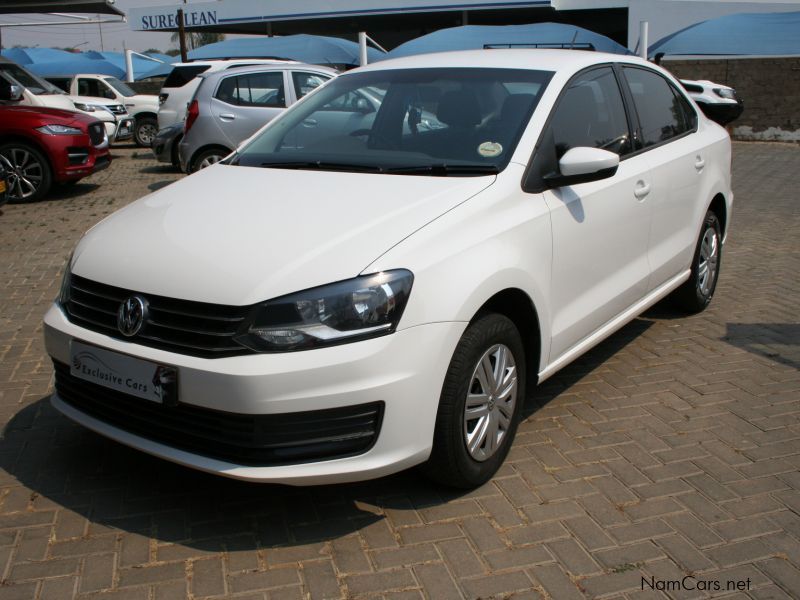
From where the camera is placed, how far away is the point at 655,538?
128 inches

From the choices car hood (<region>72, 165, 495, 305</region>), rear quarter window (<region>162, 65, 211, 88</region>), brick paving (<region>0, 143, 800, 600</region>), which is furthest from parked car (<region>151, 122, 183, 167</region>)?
car hood (<region>72, 165, 495, 305</region>)

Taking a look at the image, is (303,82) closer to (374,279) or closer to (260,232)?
(260,232)

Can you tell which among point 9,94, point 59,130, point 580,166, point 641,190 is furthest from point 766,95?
point 580,166

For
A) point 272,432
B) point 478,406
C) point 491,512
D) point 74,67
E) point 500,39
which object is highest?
point 500,39

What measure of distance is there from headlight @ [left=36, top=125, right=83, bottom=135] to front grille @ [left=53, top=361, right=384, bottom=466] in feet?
30.4

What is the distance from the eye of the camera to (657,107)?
17.3ft

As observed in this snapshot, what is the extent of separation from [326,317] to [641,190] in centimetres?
236

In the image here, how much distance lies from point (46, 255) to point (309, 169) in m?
4.97

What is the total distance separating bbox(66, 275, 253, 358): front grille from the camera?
3.01m

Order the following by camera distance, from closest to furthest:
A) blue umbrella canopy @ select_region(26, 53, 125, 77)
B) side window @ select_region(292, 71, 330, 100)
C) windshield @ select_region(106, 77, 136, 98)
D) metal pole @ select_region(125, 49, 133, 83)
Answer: side window @ select_region(292, 71, 330, 100), windshield @ select_region(106, 77, 136, 98), blue umbrella canopy @ select_region(26, 53, 125, 77), metal pole @ select_region(125, 49, 133, 83)

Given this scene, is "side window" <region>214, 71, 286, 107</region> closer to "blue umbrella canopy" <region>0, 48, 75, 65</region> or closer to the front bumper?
the front bumper

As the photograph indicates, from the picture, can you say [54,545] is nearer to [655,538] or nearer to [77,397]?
[77,397]

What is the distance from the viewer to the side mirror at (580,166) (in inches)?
150

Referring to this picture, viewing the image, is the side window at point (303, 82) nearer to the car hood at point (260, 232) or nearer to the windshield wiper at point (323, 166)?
the windshield wiper at point (323, 166)
